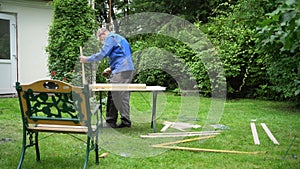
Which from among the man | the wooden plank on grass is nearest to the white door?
the man

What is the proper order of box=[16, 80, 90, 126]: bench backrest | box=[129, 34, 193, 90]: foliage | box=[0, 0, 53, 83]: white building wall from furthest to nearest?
box=[129, 34, 193, 90]: foliage, box=[0, 0, 53, 83]: white building wall, box=[16, 80, 90, 126]: bench backrest

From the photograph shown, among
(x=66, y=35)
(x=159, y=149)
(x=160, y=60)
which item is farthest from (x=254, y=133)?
(x=160, y=60)

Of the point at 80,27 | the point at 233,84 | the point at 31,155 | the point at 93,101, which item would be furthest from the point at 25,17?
the point at 31,155

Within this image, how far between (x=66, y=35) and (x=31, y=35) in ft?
6.50

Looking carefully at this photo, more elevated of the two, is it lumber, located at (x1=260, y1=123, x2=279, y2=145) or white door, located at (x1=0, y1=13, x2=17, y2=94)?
white door, located at (x1=0, y1=13, x2=17, y2=94)

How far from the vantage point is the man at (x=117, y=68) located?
546 cm

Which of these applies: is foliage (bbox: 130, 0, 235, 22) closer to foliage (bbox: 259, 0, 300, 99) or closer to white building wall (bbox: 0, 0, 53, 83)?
white building wall (bbox: 0, 0, 53, 83)

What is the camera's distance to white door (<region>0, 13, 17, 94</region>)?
9.42m

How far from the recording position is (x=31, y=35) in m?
9.98

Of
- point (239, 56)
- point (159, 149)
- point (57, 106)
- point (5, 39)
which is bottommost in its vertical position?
point (159, 149)

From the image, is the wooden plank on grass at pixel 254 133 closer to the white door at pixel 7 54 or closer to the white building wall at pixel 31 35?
the white building wall at pixel 31 35

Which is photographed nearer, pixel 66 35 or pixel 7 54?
pixel 66 35

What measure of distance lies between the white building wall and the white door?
0.46 ft

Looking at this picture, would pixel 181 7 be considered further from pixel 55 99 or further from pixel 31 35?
pixel 55 99
